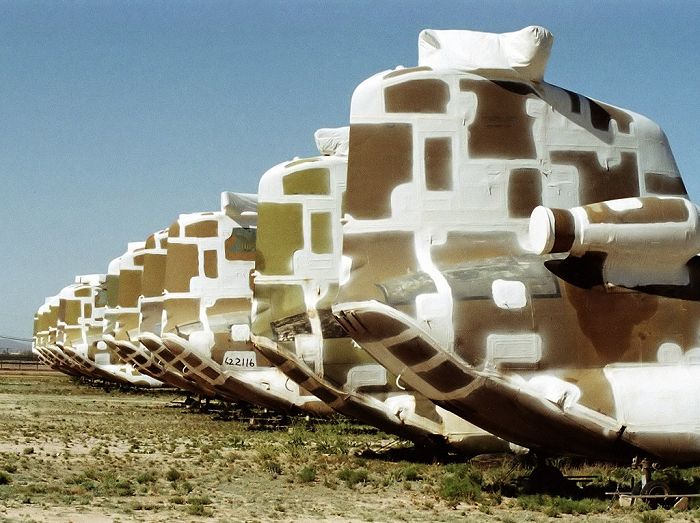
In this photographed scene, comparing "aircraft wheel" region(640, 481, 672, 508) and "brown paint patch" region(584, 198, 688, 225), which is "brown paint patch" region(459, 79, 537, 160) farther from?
"aircraft wheel" region(640, 481, 672, 508)

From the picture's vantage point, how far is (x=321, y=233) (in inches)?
802

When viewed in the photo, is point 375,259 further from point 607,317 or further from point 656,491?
point 656,491

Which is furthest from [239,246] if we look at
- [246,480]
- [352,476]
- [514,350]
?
[514,350]

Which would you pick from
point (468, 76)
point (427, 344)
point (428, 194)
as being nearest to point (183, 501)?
point (427, 344)

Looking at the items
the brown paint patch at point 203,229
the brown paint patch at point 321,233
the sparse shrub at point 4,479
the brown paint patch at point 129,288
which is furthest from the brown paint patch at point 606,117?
the brown paint patch at point 129,288

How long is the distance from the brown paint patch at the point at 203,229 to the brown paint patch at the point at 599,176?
14.8 m

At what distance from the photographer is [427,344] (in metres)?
12.2

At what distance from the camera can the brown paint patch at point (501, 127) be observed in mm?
13641

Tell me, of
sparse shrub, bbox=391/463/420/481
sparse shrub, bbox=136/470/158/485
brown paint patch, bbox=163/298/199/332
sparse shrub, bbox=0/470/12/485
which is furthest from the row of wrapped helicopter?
brown paint patch, bbox=163/298/199/332

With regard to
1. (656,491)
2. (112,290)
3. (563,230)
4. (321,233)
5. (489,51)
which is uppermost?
(489,51)

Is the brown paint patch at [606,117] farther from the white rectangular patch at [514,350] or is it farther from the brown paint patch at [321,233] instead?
the brown paint patch at [321,233]

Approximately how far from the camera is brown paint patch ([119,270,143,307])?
1496 inches

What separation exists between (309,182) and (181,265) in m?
8.36

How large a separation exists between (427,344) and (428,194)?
2.21 meters
